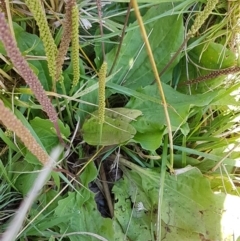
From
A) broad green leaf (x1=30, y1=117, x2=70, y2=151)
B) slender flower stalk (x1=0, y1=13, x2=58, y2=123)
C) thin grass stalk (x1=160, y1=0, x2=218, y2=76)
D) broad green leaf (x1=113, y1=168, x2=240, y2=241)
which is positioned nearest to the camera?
slender flower stalk (x1=0, y1=13, x2=58, y2=123)

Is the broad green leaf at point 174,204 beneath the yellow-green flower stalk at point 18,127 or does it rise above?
beneath

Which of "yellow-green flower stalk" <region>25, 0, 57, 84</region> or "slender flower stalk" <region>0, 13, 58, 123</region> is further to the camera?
"yellow-green flower stalk" <region>25, 0, 57, 84</region>

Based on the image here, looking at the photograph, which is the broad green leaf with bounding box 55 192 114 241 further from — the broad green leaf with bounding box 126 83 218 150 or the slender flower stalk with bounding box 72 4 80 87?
the slender flower stalk with bounding box 72 4 80 87

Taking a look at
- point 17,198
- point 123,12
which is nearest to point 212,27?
point 123,12

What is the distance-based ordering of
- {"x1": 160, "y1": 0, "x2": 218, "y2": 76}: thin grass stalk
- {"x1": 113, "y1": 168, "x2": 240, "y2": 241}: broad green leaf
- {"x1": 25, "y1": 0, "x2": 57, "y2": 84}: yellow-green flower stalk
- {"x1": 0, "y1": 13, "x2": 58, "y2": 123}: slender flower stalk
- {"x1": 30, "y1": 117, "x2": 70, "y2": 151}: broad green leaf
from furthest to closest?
{"x1": 113, "y1": 168, "x2": 240, "y2": 241}: broad green leaf < {"x1": 30, "y1": 117, "x2": 70, "y2": 151}: broad green leaf < {"x1": 160, "y1": 0, "x2": 218, "y2": 76}: thin grass stalk < {"x1": 25, "y1": 0, "x2": 57, "y2": 84}: yellow-green flower stalk < {"x1": 0, "y1": 13, "x2": 58, "y2": 123}: slender flower stalk

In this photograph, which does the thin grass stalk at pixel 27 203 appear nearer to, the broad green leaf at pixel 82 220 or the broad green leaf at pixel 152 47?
the broad green leaf at pixel 82 220

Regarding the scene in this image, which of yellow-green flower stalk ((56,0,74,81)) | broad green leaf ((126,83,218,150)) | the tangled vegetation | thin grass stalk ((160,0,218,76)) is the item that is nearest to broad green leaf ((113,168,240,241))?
the tangled vegetation

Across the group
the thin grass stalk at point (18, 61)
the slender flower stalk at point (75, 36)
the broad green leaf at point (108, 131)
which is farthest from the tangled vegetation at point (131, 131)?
the thin grass stalk at point (18, 61)
